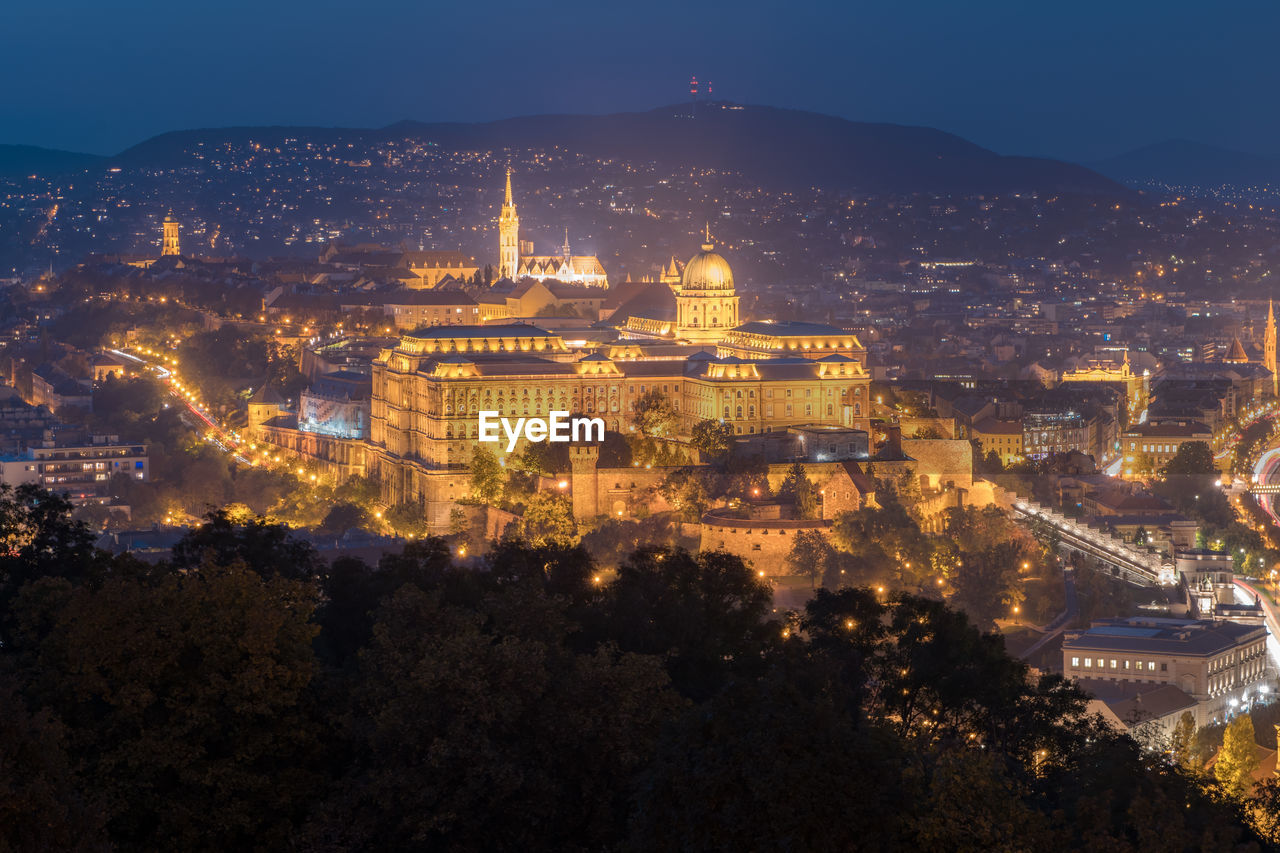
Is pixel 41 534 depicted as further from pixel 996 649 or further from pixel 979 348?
pixel 979 348

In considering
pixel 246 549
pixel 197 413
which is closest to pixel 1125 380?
pixel 197 413

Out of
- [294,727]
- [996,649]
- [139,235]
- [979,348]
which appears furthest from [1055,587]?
[139,235]

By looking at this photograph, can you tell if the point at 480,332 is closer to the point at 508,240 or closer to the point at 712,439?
the point at 712,439

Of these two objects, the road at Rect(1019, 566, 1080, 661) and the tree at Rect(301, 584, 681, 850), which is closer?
the tree at Rect(301, 584, 681, 850)

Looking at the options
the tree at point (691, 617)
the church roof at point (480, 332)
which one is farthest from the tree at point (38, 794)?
the church roof at point (480, 332)

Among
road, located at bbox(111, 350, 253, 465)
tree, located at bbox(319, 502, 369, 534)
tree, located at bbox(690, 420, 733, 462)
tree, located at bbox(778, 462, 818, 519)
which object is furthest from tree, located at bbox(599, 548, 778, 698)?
road, located at bbox(111, 350, 253, 465)

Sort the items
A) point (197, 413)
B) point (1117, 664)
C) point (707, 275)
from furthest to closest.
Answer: point (197, 413) → point (707, 275) → point (1117, 664)

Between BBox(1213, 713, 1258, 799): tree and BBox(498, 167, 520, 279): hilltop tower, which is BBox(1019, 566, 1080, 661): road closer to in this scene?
BBox(1213, 713, 1258, 799): tree
